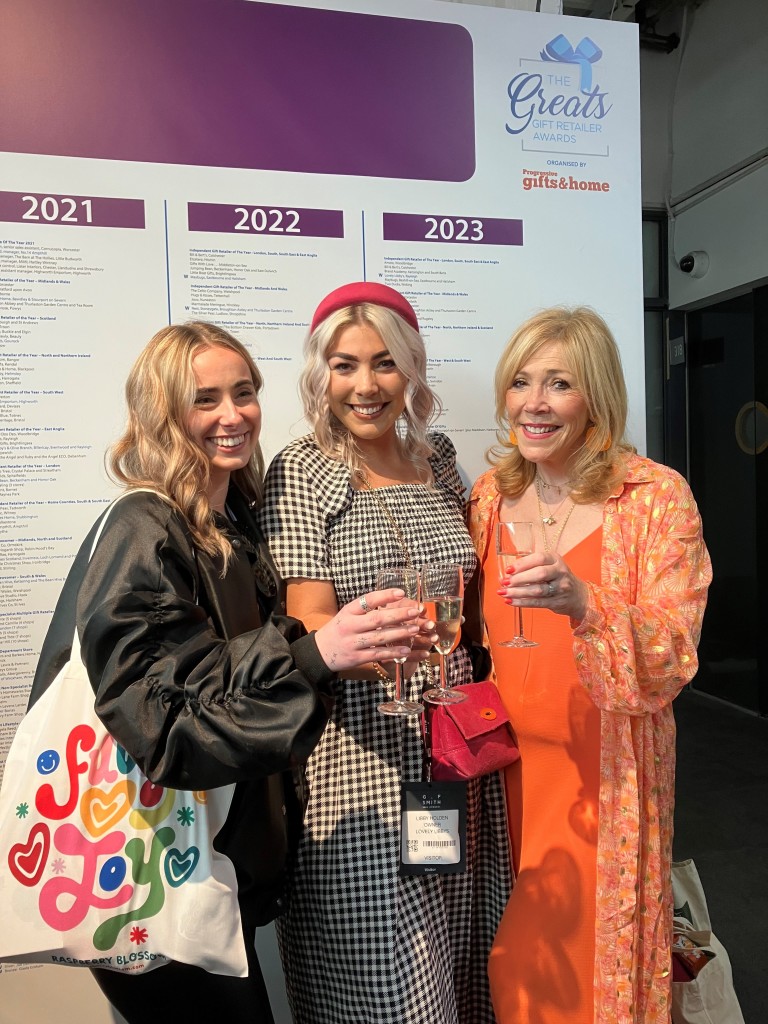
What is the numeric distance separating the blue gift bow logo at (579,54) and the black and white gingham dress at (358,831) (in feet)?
5.86

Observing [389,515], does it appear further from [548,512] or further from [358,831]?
[358,831]

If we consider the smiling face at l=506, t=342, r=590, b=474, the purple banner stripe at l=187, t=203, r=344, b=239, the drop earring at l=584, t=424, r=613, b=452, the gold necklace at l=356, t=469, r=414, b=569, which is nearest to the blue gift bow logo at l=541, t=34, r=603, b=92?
the purple banner stripe at l=187, t=203, r=344, b=239

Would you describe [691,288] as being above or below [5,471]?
above

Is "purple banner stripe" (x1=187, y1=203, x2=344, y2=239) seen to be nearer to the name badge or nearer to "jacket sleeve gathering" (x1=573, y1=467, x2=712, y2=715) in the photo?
"jacket sleeve gathering" (x1=573, y1=467, x2=712, y2=715)

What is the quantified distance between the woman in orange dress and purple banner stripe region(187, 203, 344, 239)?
84 cm

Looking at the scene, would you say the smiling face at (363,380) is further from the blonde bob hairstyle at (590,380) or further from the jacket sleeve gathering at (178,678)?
the jacket sleeve gathering at (178,678)

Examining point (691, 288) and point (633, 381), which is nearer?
point (633, 381)

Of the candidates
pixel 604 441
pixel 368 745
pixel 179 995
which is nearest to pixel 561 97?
pixel 604 441

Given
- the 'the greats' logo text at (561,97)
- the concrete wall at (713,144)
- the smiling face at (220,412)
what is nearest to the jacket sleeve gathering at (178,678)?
the smiling face at (220,412)

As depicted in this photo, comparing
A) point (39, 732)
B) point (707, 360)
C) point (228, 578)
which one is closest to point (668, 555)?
point (228, 578)

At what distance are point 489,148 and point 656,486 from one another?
1.42 meters

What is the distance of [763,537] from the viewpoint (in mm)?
5863

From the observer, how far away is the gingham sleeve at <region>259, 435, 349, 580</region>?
70.7 inches

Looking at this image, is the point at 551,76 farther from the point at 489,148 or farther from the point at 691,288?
the point at 691,288
